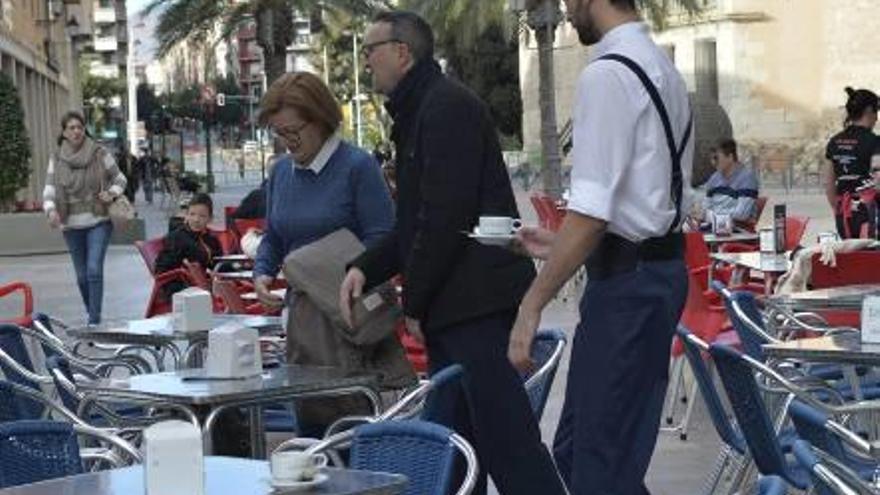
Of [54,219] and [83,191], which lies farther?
[83,191]

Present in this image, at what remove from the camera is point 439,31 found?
41.2 m

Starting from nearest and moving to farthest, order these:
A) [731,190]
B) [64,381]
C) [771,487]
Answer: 1. [771,487]
2. [64,381]
3. [731,190]

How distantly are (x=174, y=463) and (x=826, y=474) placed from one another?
4.32 ft

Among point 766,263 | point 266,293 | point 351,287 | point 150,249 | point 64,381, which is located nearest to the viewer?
point 351,287

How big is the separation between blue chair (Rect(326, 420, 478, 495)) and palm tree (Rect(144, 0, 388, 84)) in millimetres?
29285

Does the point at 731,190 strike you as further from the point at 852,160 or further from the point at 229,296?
the point at 229,296

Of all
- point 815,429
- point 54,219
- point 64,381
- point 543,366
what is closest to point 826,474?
point 815,429

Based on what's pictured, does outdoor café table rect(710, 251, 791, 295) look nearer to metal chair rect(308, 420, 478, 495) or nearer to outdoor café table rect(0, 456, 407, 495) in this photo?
metal chair rect(308, 420, 478, 495)

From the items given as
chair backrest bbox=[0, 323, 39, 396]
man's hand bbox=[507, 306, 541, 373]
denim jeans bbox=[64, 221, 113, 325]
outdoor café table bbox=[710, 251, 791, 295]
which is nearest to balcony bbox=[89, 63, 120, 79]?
denim jeans bbox=[64, 221, 113, 325]

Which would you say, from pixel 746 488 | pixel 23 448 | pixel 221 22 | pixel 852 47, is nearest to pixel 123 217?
pixel 746 488

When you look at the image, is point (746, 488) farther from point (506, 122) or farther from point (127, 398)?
point (506, 122)

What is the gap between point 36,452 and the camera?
483cm

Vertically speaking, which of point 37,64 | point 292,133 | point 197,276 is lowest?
point 197,276

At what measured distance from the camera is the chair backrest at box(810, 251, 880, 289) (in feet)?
31.0
